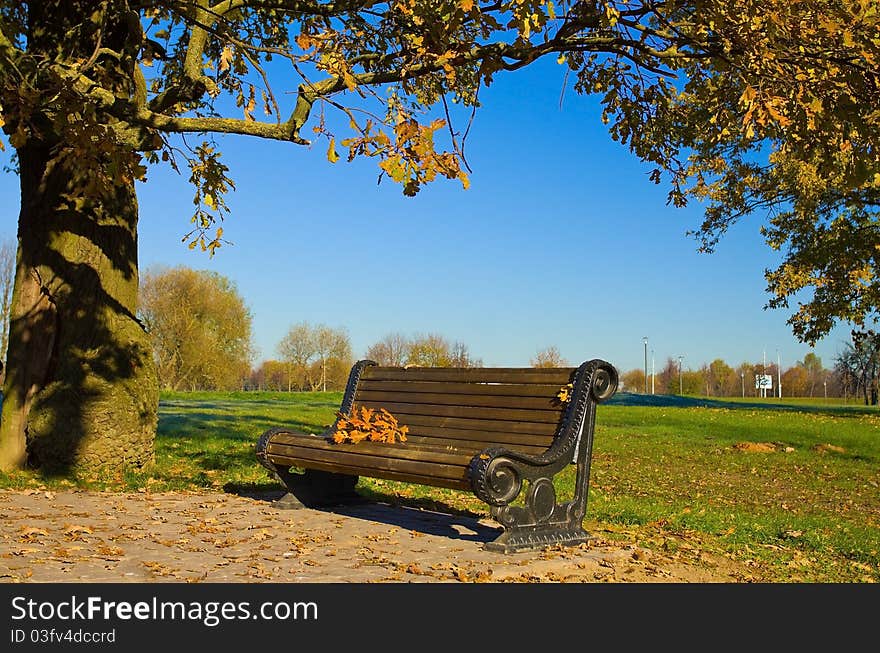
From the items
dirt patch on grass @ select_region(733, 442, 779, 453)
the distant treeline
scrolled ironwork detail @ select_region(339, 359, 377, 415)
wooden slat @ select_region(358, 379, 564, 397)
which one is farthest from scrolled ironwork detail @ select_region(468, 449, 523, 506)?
the distant treeline

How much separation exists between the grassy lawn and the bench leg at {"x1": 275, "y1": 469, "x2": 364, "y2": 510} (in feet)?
2.53

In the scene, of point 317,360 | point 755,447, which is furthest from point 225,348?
point 755,447

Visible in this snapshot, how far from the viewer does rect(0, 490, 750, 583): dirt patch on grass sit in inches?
205

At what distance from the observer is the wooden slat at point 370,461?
5.93 m

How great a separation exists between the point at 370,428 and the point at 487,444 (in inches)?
44.3

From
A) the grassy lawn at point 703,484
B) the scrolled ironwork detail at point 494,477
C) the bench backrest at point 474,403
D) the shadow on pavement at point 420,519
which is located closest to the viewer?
the scrolled ironwork detail at point 494,477

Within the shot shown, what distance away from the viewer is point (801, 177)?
22.2m

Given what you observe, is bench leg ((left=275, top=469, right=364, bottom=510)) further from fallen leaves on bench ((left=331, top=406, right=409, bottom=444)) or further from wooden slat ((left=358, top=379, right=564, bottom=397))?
wooden slat ((left=358, top=379, right=564, bottom=397))

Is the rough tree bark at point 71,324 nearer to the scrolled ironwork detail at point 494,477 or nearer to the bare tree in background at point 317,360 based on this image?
the scrolled ironwork detail at point 494,477

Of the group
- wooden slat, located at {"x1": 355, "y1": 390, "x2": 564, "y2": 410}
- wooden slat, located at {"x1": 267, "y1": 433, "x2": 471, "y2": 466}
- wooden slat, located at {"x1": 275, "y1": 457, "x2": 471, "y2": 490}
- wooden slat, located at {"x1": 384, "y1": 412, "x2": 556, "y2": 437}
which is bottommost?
wooden slat, located at {"x1": 275, "y1": 457, "x2": 471, "y2": 490}

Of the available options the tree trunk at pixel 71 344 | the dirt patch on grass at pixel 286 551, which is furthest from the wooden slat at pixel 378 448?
the tree trunk at pixel 71 344

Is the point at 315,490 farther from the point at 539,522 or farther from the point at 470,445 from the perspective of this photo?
the point at 539,522

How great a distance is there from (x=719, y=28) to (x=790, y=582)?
437cm

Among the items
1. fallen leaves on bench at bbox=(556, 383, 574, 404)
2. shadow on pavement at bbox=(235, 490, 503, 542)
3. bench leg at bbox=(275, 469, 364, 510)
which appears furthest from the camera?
bench leg at bbox=(275, 469, 364, 510)
